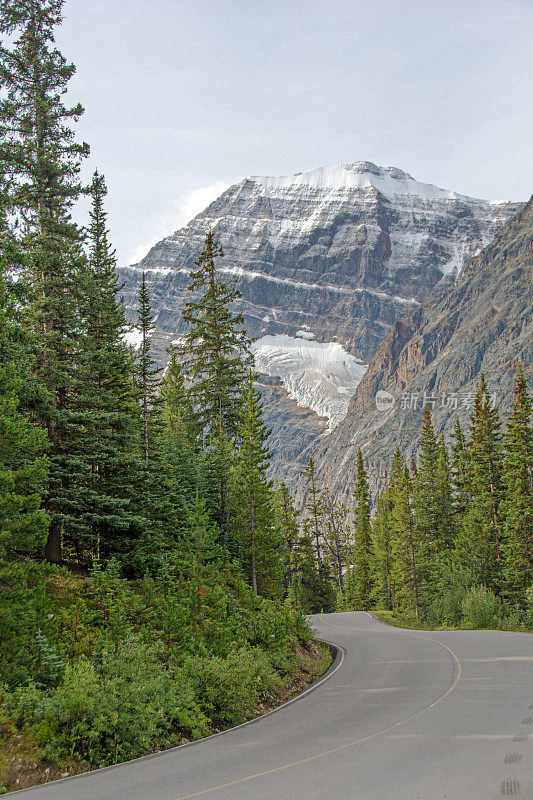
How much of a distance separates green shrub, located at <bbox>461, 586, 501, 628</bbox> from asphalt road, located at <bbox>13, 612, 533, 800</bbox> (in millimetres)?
15761

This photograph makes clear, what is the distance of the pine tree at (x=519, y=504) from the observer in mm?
37375

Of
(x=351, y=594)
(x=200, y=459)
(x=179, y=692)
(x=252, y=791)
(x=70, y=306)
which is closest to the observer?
(x=252, y=791)

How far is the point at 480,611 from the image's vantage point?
97.6ft

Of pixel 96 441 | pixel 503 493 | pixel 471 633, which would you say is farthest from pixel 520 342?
pixel 96 441

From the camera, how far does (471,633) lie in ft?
83.6

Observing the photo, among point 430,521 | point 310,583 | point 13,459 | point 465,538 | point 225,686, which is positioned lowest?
point 310,583

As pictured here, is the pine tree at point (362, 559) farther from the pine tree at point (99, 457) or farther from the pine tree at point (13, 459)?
the pine tree at point (13, 459)

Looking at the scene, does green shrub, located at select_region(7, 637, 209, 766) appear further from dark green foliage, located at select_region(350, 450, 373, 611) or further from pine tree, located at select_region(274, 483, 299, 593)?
dark green foliage, located at select_region(350, 450, 373, 611)

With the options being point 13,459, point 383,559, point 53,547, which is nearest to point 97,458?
point 53,547

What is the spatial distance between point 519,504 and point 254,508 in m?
18.3

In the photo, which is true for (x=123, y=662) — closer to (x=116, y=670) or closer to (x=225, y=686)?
(x=116, y=670)

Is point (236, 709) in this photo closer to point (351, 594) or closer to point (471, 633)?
point (471, 633)

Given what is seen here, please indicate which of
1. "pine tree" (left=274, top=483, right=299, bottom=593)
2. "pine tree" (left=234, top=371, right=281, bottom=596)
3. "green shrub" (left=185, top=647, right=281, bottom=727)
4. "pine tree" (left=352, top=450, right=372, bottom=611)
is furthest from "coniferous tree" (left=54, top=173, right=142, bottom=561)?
"pine tree" (left=352, top=450, right=372, bottom=611)

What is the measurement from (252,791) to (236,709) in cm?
425
